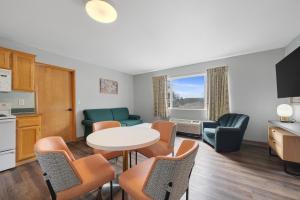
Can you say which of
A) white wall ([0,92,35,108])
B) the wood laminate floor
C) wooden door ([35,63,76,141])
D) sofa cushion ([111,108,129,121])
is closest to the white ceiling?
wooden door ([35,63,76,141])

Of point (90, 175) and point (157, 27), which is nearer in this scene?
point (90, 175)

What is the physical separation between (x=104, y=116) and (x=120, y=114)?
737 mm

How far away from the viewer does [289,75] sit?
7.21ft

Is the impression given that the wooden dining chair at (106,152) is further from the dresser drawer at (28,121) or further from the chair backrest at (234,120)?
the chair backrest at (234,120)

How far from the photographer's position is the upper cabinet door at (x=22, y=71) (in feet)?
8.32

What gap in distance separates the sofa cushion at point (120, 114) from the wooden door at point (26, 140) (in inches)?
92.2

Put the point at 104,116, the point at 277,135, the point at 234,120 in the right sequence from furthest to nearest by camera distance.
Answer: the point at 104,116
the point at 234,120
the point at 277,135

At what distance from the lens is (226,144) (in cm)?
297

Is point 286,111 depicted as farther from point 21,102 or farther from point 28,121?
point 21,102

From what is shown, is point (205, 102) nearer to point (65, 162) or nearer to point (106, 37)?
point (106, 37)

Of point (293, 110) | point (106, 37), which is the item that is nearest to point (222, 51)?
point (293, 110)

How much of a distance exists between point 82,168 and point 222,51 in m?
3.75

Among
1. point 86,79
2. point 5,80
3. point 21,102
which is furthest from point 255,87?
point 21,102

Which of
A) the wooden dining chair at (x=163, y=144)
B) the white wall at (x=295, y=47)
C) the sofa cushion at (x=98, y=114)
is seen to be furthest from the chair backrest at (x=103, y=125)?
the white wall at (x=295, y=47)
